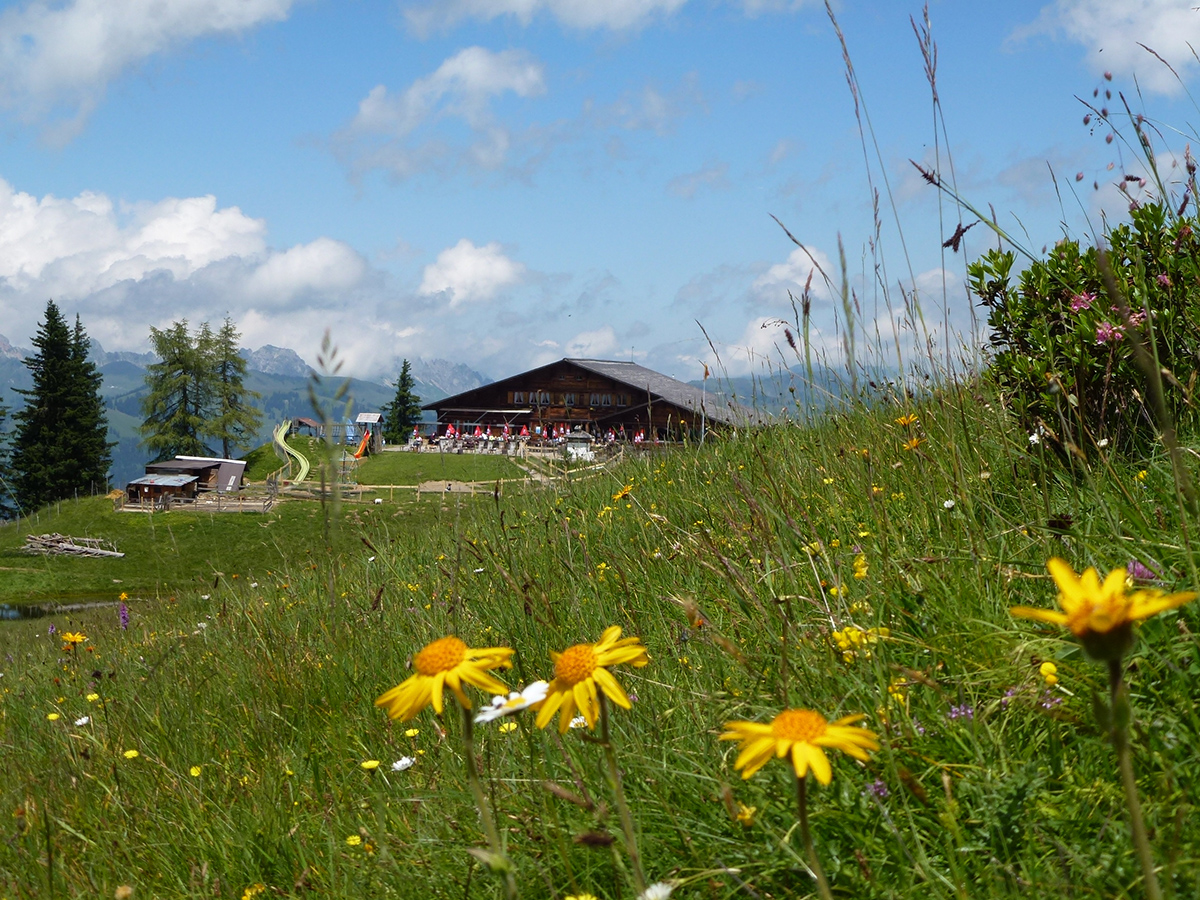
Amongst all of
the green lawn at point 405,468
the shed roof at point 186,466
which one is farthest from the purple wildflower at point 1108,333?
the shed roof at point 186,466

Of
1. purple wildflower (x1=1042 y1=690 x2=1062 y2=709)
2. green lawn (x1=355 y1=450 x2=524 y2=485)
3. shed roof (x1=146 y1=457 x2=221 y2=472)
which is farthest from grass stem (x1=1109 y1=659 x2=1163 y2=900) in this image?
shed roof (x1=146 y1=457 x2=221 y2=472)

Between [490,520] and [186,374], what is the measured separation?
68720 millimetres

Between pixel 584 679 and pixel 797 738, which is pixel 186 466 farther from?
pixel 797 738

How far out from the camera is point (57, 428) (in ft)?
166

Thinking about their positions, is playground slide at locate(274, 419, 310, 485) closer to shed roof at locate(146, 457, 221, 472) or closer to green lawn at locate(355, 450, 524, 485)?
green lawn at locate(355, 450, 524, 485)

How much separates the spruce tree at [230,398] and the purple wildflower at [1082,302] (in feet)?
230

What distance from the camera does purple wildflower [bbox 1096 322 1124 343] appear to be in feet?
10.5

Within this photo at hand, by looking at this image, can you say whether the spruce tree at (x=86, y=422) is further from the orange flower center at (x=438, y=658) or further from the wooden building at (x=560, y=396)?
the orange flower center at (x=438, y=658)

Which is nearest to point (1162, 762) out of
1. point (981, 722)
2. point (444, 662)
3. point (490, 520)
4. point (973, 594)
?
point (981, 722)

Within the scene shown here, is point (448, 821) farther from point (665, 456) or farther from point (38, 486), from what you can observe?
point (38, 486)

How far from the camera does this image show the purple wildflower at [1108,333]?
126 inches

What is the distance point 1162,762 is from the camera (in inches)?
52.5

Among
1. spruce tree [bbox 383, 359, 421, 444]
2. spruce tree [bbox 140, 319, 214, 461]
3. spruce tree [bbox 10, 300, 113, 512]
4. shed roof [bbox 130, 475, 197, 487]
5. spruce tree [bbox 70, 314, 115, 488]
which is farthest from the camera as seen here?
spruce tree [bbox 383, 359, 421, 444]

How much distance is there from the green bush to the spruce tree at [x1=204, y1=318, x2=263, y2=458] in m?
69.8
